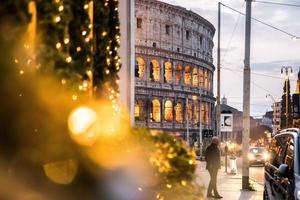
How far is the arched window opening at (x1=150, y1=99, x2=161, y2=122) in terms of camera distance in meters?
82.1

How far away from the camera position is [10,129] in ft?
14.4

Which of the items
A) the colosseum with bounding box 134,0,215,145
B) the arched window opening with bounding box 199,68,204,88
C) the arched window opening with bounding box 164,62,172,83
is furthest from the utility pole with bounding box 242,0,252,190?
the arched window opening with bounding box 199,68,204,88

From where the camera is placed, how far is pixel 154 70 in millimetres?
83438

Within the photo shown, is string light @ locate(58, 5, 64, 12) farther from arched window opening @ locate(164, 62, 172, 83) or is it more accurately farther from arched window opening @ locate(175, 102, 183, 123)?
arched window opening @ locate(175, 102, 183, 123)

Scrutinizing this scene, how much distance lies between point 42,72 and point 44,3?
1.70 ft

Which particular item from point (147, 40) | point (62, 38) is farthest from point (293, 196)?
point (147, 40)

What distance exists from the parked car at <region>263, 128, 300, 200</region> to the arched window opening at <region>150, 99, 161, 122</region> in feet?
227

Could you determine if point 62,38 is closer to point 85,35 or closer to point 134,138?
point 85,35

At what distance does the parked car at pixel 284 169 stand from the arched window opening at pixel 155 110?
69301 millimetres

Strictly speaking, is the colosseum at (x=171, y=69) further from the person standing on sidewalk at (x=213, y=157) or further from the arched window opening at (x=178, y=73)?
the person standing on sidewalk at (x=213, y=157)

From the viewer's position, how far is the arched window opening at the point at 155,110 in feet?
269

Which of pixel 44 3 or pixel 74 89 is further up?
pixel 44 3

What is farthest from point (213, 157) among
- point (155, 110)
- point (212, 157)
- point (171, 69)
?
point (171, 69)

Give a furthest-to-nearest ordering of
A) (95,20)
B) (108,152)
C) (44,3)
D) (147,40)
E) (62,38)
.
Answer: (147,40)
(95,20)
(108,152)
(62,38)
(44,3)
